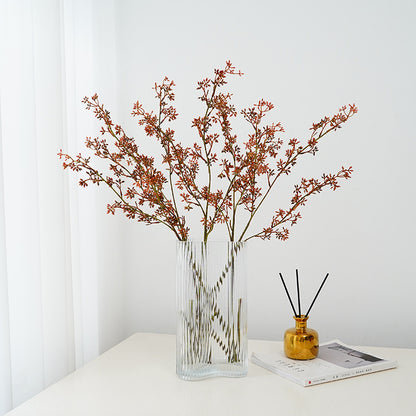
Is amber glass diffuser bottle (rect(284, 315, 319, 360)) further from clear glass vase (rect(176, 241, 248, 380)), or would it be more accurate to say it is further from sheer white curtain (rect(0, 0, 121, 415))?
sheer white curtain (rect(0, 0, 121, 415))

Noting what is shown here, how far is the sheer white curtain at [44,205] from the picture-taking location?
1.09m

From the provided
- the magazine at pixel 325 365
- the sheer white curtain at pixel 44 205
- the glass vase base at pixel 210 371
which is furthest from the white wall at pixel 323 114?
the glass vase base at pixel 210 371

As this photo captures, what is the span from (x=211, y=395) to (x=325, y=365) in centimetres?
29

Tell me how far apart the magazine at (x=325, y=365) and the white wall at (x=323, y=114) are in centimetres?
27

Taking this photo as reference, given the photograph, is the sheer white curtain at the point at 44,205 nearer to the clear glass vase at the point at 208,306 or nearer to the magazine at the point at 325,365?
the clear glass vase at the point at 208,306

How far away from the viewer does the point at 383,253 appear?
1.45 meters

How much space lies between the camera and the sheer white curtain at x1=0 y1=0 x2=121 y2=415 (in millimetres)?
1094

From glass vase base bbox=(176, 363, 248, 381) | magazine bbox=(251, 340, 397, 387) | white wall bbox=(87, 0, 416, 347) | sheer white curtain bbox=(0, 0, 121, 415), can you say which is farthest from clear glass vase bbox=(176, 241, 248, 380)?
white wall bbox=(87, 0, 416, 347)

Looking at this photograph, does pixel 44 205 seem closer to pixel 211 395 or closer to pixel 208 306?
pixel 208 306

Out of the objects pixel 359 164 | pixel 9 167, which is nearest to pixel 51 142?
pixel 9 167

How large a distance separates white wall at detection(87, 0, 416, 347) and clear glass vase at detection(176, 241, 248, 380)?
45cm

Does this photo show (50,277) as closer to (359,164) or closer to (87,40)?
(87,40)

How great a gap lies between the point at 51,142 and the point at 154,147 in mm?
407

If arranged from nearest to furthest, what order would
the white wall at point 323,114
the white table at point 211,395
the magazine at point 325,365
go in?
1. the white table at point 211,395
2. the magazine at point 325,365
3. the white wall at point 323,114
